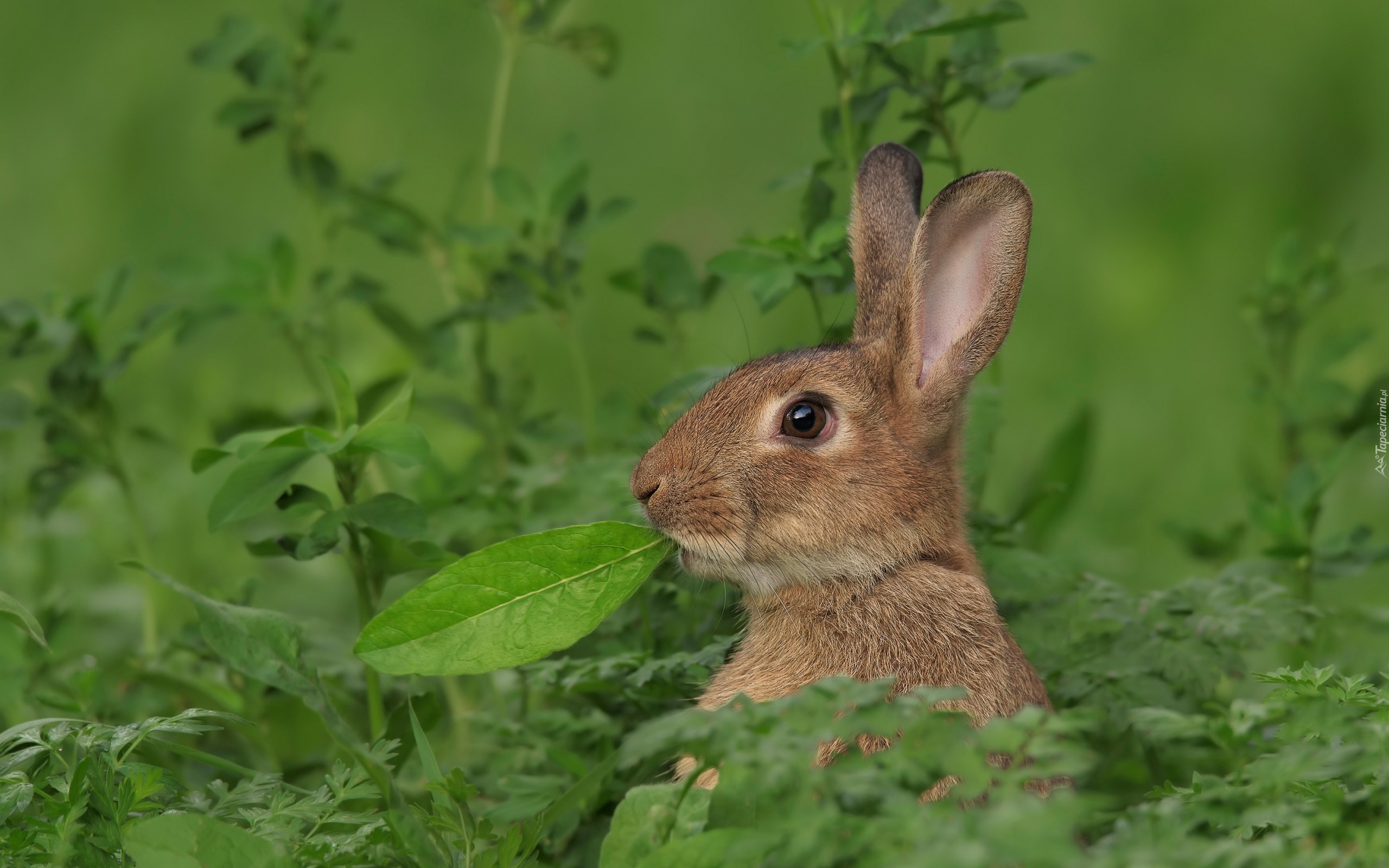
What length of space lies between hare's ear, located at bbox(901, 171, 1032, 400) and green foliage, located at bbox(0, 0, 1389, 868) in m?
0.33

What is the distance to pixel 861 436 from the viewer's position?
12.6ft

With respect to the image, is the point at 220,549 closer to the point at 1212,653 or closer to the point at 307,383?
the point at 307,383

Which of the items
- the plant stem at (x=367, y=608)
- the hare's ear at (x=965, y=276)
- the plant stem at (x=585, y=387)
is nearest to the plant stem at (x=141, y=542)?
the plant stem at (x=367, y=608)

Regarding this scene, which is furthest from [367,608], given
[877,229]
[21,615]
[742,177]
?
[742,177]

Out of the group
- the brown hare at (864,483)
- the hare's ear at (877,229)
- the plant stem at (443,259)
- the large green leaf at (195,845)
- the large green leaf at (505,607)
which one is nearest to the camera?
the large green leaf at (195,845)

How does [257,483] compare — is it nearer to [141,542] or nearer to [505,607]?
[505,607]

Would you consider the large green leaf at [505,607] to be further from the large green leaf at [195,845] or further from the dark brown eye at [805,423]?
the dark brown eye at [805,423]

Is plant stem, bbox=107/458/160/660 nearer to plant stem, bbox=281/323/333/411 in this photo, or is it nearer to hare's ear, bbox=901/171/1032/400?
plant stem, bbox=281/323/333/411

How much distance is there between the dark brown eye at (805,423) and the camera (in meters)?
3.87

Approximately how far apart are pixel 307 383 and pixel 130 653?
2.32 meters

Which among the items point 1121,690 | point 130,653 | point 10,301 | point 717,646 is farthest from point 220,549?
point 1121,690

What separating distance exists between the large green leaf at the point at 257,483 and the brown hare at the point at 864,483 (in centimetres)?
94

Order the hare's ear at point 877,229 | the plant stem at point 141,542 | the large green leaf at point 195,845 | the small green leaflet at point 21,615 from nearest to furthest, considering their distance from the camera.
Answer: the large green leaf at point 195,845, the small green leaflet at point 21,615, the hare's ear at point 877,229, the plant stem at point 141,542

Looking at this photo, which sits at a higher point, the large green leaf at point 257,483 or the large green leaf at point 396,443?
the large green leaf at point 396,443
